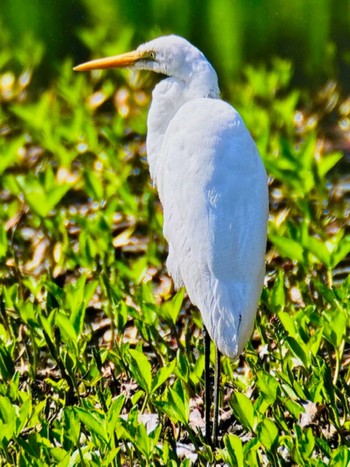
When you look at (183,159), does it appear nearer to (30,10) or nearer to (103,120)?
(103,120)

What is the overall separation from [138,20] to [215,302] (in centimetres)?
576

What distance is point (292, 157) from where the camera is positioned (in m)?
3.02

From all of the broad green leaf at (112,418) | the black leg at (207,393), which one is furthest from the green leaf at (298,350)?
the broad green leaf at (112,418)

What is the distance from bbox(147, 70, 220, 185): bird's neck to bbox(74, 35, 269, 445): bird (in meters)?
0.06

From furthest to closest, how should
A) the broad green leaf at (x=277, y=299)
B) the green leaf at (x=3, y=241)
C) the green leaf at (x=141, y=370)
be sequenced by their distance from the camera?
the green leaf at (x=3, y=241), the broad green leaf at (x=277, y=299), the green leaf at (x=141, y=370)

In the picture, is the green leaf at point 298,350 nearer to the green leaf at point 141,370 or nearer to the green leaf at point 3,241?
the green leaf at point 141,370

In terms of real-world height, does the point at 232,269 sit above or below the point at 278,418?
above

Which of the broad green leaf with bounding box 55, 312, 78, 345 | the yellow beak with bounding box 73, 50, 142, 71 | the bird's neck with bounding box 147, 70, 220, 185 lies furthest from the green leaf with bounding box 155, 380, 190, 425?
the yellow beak with bounding box 73, 50, 142, 71

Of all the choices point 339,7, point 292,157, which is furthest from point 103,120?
point 339,7

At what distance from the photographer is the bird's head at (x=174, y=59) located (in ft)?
8.83

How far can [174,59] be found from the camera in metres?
2.74

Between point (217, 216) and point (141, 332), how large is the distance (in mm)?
492

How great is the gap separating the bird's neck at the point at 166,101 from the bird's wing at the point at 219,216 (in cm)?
16

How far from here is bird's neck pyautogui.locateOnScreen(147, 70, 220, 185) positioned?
268cm
